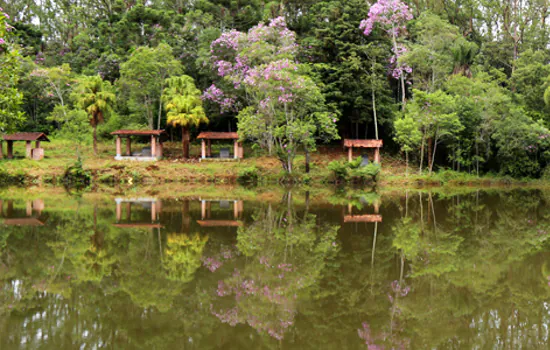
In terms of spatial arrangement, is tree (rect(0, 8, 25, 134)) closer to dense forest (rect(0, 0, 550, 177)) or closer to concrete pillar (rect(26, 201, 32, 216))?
concrete pillar (rect(26, 201, 32, 216))

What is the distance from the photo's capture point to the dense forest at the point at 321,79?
28828mm

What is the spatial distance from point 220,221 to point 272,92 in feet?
50.1

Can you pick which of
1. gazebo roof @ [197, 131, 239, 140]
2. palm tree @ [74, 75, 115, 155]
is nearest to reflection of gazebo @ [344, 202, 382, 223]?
gazebo roof @ [197, 131, 239, 140]

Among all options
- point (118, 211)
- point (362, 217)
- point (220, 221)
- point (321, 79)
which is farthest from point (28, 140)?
point (362, 217)

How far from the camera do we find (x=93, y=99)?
31.5 meters

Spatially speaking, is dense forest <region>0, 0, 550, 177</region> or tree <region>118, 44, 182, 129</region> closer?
dense forest <region>0, 0, 550, 177</region>

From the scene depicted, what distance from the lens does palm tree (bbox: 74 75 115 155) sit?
31375 millimetres

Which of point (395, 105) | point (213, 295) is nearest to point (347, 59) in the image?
point (395, 105)

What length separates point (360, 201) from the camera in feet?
60.6

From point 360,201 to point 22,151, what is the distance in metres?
28.2

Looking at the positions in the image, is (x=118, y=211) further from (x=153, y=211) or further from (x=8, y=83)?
(x=8, y=83)

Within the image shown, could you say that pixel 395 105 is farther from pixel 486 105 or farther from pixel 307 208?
pixel 307 208

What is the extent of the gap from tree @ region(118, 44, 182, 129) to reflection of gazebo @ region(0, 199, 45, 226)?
752 inches

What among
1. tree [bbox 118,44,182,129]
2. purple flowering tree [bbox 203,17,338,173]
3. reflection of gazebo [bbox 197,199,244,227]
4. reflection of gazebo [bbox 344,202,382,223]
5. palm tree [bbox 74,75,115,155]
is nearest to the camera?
reflection of gazebo [bbox 197,199,244,227]
